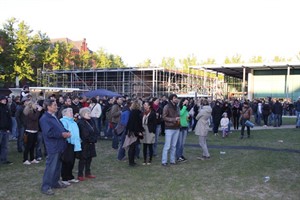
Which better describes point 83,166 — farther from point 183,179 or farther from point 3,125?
point 3,125

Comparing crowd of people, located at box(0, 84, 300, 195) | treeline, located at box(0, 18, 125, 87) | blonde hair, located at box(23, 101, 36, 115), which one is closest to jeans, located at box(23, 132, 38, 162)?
crowd of people, located at box(0, 84, 300, 195)

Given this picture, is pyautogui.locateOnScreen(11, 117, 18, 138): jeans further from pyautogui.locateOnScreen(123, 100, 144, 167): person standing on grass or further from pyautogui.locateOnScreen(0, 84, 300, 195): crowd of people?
pyautogui.locateOnScreen(123, 100, 144, 167): person standing on grass

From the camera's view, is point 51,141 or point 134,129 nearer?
point 51,141

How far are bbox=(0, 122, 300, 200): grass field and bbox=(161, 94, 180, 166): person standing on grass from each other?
15.4 inches

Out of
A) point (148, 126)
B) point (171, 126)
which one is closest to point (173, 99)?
point (171, 126)

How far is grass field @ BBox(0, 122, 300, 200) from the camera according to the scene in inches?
230

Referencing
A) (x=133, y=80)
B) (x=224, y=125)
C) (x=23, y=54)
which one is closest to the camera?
(x=224, y=125)

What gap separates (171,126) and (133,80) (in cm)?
3494

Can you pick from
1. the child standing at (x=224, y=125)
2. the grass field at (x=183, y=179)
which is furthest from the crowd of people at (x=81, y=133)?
the child standing at (x=224, y=125)

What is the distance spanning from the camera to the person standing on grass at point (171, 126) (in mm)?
8188

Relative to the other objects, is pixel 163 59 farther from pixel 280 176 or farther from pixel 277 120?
pixel 280 176

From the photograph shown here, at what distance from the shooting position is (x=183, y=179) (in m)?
6.93

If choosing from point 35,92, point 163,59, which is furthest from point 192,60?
point 35,92

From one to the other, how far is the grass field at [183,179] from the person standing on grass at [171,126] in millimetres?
392
